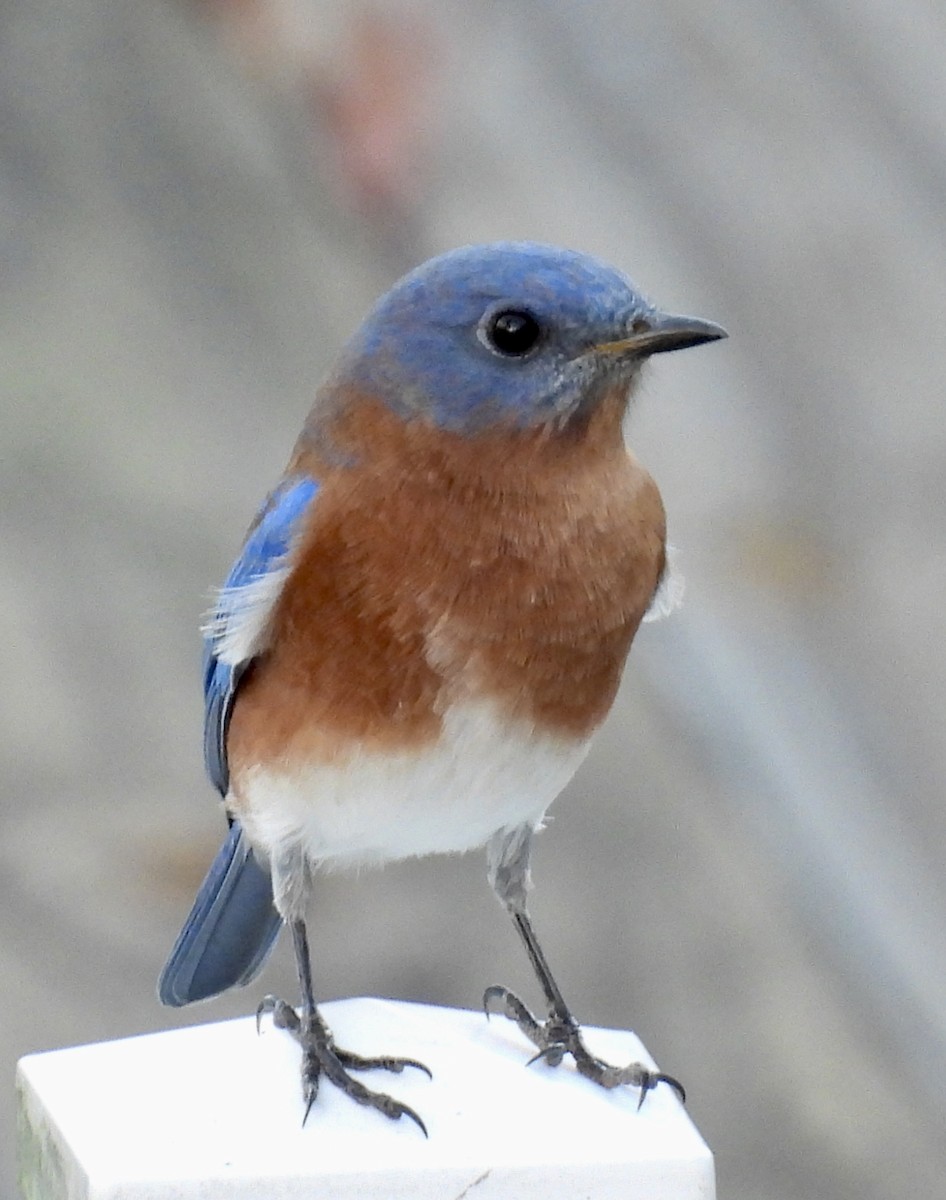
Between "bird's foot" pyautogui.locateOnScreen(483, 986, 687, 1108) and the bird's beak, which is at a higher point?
the bird's beak

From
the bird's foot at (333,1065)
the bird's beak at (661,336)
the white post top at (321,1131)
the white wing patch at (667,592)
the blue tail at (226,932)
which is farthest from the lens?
the blue tail at (226,932)

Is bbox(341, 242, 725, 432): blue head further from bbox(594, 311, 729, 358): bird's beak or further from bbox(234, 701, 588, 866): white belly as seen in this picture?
bbox(234, 701, 588, 866): white belly

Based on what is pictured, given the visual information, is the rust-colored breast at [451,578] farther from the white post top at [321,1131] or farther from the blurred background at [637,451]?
the blurred background at [637,451]

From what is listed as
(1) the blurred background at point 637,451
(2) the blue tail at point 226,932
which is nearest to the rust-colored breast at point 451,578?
(2) the blue tail at point 226,932

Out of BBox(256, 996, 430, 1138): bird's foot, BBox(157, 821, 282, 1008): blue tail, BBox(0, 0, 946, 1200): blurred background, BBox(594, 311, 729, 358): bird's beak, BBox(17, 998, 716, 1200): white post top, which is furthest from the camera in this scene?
BBox(0, 0, 946, 1200): blurred background

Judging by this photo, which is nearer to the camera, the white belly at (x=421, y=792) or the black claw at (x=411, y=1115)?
the black claw at (x=411, y=1115)

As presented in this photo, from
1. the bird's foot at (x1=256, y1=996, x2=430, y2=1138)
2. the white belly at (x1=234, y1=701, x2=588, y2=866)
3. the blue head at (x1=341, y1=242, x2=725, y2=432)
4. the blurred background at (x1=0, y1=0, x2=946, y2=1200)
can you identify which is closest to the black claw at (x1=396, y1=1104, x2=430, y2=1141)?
the bird's foot at (x1=256, y1=996, x2=430, y2=1138)
